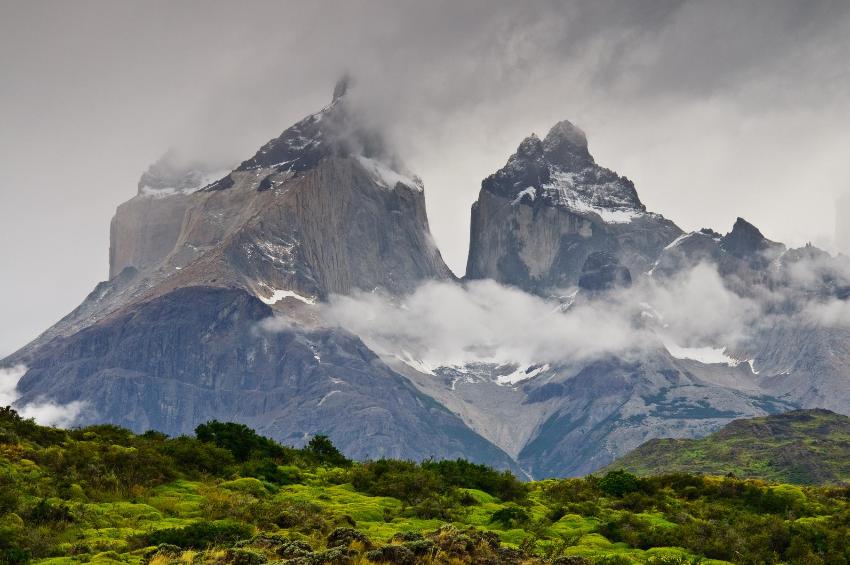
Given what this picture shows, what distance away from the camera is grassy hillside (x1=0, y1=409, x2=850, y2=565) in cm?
3450

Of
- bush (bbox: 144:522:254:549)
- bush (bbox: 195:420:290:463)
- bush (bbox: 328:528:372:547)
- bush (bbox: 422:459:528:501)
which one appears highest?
bush (bbox: 195:420:290:463)

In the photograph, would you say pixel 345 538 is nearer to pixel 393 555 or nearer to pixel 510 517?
pixel 393 555

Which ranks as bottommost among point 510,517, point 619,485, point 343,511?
point 510,517

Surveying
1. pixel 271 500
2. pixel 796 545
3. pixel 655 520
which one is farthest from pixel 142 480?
pixel 796 545

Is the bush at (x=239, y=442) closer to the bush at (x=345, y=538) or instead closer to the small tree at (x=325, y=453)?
the small tree at (x=325, y=453)

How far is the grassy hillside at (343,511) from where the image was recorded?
1358 inches

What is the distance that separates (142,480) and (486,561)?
23759 mm

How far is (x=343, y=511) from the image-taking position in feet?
153

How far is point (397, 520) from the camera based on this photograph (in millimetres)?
46969

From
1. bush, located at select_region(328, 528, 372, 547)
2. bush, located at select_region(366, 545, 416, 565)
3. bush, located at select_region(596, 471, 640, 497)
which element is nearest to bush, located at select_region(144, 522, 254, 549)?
bush, located at select_region(328, 528, 372, 547)

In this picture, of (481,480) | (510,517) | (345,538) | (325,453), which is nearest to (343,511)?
(510,517)

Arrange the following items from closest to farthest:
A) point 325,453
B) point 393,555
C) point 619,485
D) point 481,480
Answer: point 393,555
point 481,480
point 619,485
point 325,453

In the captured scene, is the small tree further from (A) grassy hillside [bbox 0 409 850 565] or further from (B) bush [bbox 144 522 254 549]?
(B) bush [bbox 144 522 254 549]

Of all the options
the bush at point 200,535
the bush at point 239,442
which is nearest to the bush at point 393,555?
the bush at point 200,535
